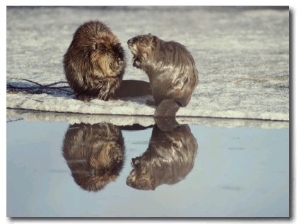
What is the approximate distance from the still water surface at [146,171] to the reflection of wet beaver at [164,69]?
17 cm

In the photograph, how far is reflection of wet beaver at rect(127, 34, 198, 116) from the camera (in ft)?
19.2

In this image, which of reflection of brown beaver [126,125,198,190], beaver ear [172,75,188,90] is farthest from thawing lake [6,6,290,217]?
beaver ear [172,75,188,90]

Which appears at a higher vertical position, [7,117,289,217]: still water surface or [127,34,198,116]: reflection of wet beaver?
[127,34,198,116]: reflection of wet beaver

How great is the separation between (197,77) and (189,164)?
2.07 ft

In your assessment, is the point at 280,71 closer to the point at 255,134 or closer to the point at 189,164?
the point at 255,134

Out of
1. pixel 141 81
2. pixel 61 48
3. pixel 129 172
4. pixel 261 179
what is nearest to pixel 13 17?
pixel 61 48

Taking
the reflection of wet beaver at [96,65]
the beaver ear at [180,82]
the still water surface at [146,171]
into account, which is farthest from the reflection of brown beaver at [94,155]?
the beaver ear at [180,82]

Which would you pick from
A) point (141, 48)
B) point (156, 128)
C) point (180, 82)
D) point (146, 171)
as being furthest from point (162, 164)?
point (141, 48)

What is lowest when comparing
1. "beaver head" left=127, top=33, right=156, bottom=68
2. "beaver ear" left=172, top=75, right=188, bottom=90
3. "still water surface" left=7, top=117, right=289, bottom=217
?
"still water surface" left=7, top=117, right=289, bottom=217

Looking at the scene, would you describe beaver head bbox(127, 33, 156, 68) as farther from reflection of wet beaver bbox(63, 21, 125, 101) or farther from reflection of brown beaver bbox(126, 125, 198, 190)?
reflection of brown beaver bbox(126, 125, 198, 190)

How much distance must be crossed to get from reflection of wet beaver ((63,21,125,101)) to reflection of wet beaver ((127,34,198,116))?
11cm

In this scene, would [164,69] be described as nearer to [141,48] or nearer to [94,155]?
[141,48]

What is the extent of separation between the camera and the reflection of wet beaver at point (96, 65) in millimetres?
5891

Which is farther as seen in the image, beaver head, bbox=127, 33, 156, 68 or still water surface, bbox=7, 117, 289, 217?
beaver head, bbox=127, 33, 156, 68
